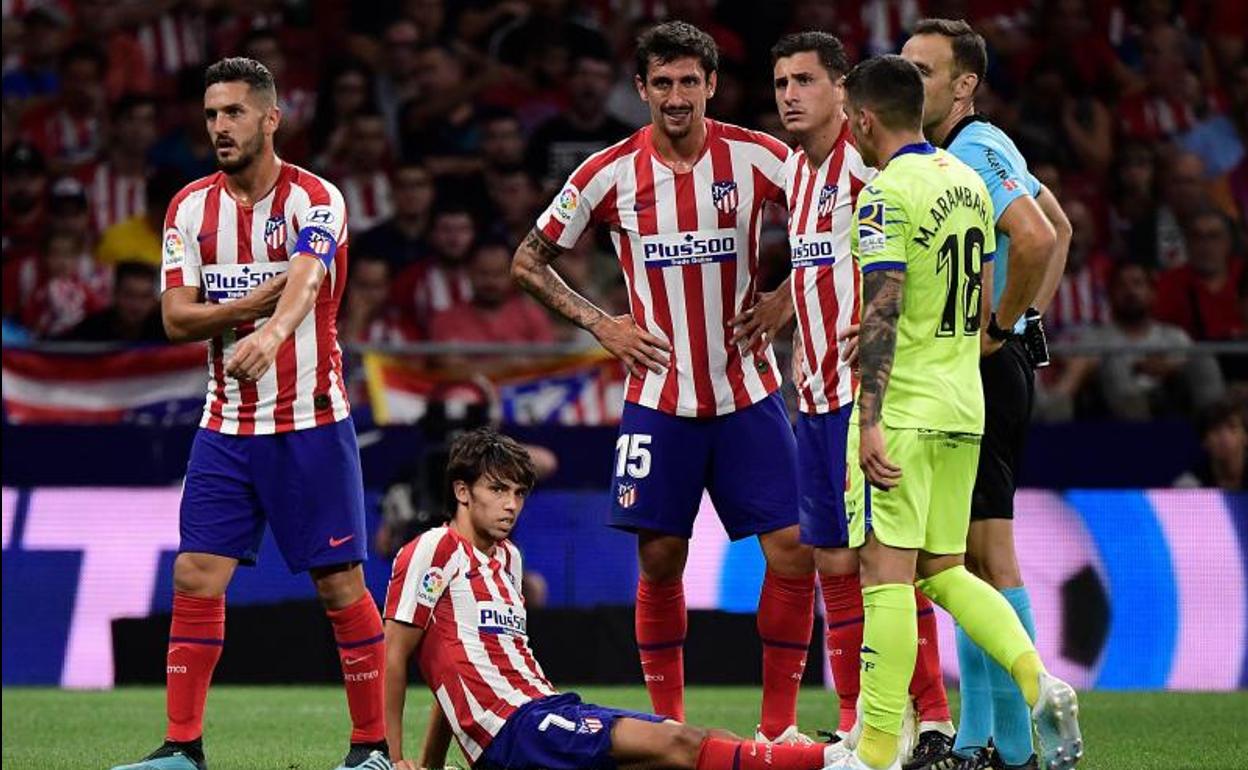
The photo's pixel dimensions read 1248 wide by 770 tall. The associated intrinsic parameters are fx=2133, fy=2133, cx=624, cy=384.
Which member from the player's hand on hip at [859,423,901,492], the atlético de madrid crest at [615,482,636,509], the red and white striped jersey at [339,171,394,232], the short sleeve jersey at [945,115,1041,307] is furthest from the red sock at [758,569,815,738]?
the red and white striped jersey at [339,171,394,232]

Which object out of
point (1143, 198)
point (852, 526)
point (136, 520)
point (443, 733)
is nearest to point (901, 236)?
point (852, 526)

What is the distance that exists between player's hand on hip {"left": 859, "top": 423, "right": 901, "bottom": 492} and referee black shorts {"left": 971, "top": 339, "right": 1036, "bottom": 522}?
30.6 inches

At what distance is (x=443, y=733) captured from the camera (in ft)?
22.1

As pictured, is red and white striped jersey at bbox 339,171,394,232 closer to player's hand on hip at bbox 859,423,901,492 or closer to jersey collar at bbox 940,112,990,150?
jersey collar at bbox 940,112,990,150

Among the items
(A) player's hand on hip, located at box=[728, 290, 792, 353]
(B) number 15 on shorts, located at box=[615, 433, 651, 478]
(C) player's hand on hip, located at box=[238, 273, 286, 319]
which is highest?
(C) player's hand on hip, located at box=[238, 273, 286, 319]

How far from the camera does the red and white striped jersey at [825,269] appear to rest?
7.14m

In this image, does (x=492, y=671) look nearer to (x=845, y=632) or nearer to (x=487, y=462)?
(x=487, y=462)

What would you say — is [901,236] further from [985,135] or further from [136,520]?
[136,520]

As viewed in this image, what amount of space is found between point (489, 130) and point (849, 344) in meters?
7.90

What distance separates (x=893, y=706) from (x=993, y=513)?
3.07 feet

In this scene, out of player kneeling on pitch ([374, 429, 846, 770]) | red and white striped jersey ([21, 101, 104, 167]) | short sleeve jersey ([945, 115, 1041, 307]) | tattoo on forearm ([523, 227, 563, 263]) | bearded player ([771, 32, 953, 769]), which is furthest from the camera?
red and white striped jersey ([21, 101, 104, 167])

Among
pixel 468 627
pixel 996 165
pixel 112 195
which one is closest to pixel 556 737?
pixel 468 627

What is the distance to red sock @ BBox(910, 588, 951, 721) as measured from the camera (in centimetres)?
709

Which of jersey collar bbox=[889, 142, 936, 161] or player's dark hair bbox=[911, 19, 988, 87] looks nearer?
jersey collar bbox=[889, 142, 936, 161]
